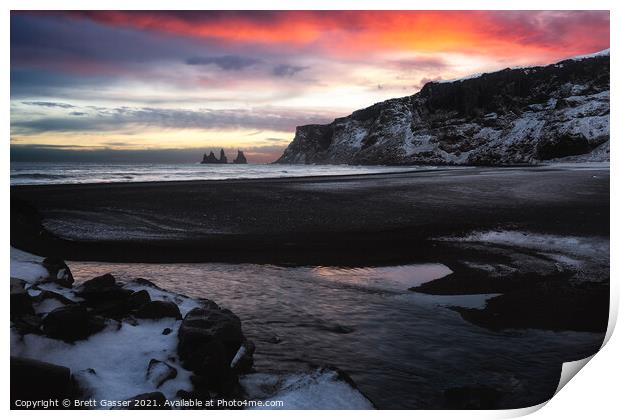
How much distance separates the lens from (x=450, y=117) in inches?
734

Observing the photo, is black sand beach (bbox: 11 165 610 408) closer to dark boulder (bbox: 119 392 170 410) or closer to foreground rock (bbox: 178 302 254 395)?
foreground rock (bbox: 178 302 254 395)

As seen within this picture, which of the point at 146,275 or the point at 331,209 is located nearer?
the point at 146,275

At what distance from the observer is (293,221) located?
376 inches

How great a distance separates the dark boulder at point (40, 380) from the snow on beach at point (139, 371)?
0.06m

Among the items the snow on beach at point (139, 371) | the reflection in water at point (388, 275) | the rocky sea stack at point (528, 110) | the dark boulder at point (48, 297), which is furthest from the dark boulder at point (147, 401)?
the rocky sea stack at point (528, 110)

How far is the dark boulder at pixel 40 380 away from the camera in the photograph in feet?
11.3

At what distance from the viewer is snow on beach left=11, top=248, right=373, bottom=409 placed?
3.50 meters

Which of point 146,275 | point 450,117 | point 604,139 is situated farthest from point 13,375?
point 450,117

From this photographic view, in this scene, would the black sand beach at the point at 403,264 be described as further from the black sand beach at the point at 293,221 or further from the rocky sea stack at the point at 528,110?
the rocky sea stack at the point at 528,110

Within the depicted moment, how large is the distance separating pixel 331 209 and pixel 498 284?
595 centimetres

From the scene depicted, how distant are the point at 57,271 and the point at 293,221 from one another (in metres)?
5.42

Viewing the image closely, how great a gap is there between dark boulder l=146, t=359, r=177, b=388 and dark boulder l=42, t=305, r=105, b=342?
66 centimetres

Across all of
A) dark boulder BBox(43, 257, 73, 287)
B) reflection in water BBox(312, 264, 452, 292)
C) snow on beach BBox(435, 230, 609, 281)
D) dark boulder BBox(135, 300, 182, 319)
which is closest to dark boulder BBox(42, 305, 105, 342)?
dark boulder BBox(135, 300, 182, 319)
